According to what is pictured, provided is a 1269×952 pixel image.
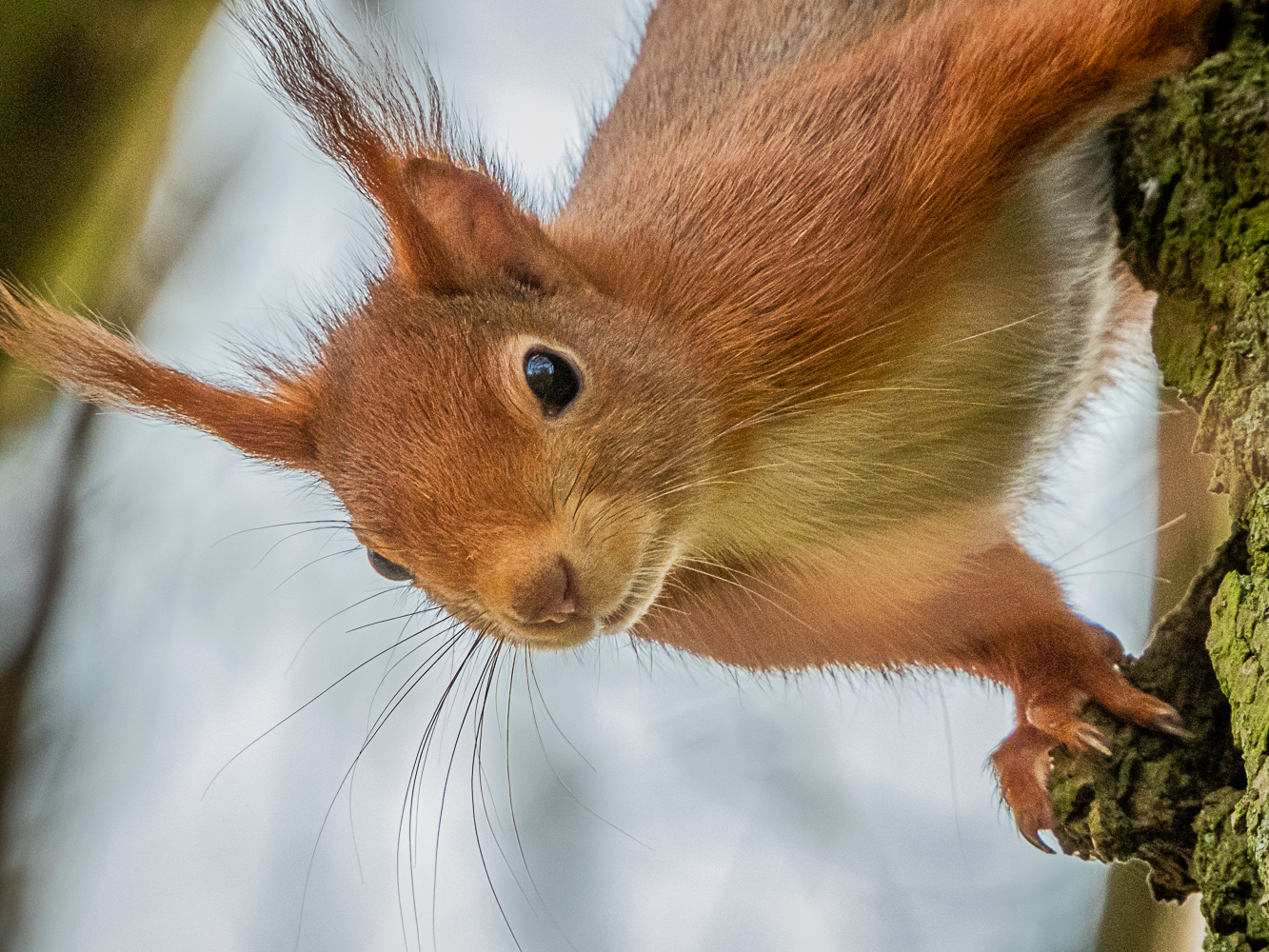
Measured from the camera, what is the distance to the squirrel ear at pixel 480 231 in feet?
3.06

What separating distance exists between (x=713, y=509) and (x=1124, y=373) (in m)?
0.54

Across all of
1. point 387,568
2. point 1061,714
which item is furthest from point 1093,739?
point 387,568

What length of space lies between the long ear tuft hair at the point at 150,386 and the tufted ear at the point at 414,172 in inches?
7.8

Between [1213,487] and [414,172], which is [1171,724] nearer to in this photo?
[1213,487]

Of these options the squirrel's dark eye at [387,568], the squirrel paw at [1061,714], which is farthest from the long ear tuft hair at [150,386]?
the squirrel paw at [1061,714]

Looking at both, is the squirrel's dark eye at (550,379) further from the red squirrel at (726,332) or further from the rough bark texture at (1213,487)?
the rough bark texture at (1213,487)

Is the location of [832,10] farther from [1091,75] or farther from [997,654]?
[997,654]

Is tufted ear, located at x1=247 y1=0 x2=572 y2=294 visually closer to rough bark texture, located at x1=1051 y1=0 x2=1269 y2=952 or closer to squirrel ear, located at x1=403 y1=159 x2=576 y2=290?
squirrel ear, located at x1=403 y1=159 x2=576 y2=290

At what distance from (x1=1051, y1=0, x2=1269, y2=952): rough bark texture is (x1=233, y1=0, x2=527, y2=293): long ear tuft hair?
0.54 metres

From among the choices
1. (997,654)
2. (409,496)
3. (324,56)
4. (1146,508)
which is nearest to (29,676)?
(409,496)

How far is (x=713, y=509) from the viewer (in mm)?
990

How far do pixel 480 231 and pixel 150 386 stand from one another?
34 centimetres

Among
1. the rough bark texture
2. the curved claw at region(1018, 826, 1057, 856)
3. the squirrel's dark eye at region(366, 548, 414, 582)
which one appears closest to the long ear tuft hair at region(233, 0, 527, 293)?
the squirrel's dark eye at region(366, 548, 414, 582)

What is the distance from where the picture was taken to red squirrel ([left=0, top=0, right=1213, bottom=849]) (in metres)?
0.88
